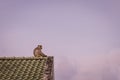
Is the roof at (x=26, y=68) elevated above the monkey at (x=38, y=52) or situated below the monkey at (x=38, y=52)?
below

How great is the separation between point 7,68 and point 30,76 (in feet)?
8.02

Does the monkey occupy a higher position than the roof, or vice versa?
the monkey

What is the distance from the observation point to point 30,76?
2112 centimetres

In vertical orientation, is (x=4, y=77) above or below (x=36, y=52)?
→ below

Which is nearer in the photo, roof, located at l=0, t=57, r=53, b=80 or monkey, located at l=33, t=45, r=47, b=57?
roof, located at l=0, t=57, r=53, b=80

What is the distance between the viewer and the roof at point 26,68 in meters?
21.1

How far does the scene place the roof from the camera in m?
21.1

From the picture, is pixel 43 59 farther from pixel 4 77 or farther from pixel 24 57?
pixel 4 77

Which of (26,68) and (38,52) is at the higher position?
(38,52)

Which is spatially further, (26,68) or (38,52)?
(38,52)

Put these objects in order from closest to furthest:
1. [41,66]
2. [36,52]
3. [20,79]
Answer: [20,79]
[41,66]
[36,52]

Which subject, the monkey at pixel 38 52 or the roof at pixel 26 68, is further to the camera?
the monkey at pixel 38 52

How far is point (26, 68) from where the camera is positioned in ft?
74.4

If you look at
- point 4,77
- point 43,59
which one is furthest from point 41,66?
point 4,77
